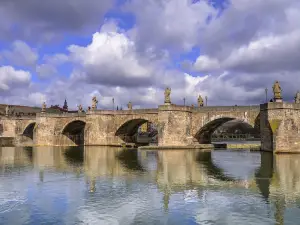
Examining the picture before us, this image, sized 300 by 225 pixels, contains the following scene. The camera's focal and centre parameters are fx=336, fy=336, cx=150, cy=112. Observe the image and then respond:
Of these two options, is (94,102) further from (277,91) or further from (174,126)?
(277,91)

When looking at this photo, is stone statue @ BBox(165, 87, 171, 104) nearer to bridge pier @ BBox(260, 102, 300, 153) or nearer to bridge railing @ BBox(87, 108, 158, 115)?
bridge railing @ BBox(87, 108, 158, 115)

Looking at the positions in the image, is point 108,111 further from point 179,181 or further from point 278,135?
point 179,181

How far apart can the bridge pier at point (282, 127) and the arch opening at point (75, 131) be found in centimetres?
2958

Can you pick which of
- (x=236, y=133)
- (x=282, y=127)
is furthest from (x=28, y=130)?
(x=236, y=133)

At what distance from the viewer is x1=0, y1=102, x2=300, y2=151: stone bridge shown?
32.9 metres

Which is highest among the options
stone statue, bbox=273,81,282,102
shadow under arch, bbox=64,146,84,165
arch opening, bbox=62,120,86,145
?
stone statue, bbox=273,81,282,102

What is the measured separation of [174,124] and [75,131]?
22.7 meters

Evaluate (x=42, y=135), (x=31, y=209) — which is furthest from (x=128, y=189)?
(x=42, y=135)

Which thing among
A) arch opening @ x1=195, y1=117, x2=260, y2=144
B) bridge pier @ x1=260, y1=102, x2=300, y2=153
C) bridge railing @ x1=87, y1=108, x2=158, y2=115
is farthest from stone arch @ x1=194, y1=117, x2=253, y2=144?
arch opening @ x1=195, y1=117, x2=260, y2=144

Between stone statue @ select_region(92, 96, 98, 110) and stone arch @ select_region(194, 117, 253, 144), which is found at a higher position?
stone statue @ select_region(92, 96, 98, 110)

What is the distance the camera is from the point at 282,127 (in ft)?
107

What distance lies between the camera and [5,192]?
14.0 metres

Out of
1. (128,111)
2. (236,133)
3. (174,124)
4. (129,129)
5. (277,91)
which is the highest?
(277,91)

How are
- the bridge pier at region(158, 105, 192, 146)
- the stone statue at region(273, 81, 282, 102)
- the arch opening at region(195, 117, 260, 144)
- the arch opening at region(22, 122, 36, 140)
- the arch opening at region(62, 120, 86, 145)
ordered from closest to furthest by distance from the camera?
the stone statue at region(273, 81, 282, 102) → the bridge pier at region(158, 105, 192, 146) → the arch opening at region(62, 120, 86, 145) → the arch opening at region(22, 122, 36, 140) → the arch opening at region(195, 117, 260, 144)
